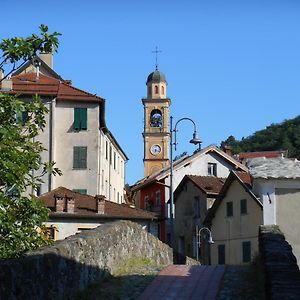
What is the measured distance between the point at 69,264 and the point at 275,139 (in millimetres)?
108748

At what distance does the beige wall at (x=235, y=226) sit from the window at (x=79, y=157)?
12.0 m

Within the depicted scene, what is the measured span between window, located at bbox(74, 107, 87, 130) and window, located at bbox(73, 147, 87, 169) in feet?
5.33

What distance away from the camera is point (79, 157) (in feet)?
160

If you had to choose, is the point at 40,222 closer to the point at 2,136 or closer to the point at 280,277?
the point at 2,136

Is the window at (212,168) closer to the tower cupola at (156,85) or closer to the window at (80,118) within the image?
the window at (80,118)

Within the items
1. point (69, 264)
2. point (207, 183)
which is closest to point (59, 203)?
point (207, 183)

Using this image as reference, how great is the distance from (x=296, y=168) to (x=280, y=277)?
12.6 metres

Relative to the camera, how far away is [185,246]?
48.3 metres

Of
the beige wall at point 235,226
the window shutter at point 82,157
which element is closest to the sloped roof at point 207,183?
the beige wall at point 235,226

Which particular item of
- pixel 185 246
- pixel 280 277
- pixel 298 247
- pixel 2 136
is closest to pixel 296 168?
pixel 298 247

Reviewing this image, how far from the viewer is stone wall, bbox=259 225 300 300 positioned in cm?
704

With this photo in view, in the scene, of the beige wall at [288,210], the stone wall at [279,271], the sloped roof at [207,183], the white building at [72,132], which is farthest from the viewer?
the white building at [72,132]

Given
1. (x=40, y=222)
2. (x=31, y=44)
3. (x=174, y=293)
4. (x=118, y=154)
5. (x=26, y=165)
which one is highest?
(x=118, y=154)

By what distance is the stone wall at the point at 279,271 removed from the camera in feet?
23.1
